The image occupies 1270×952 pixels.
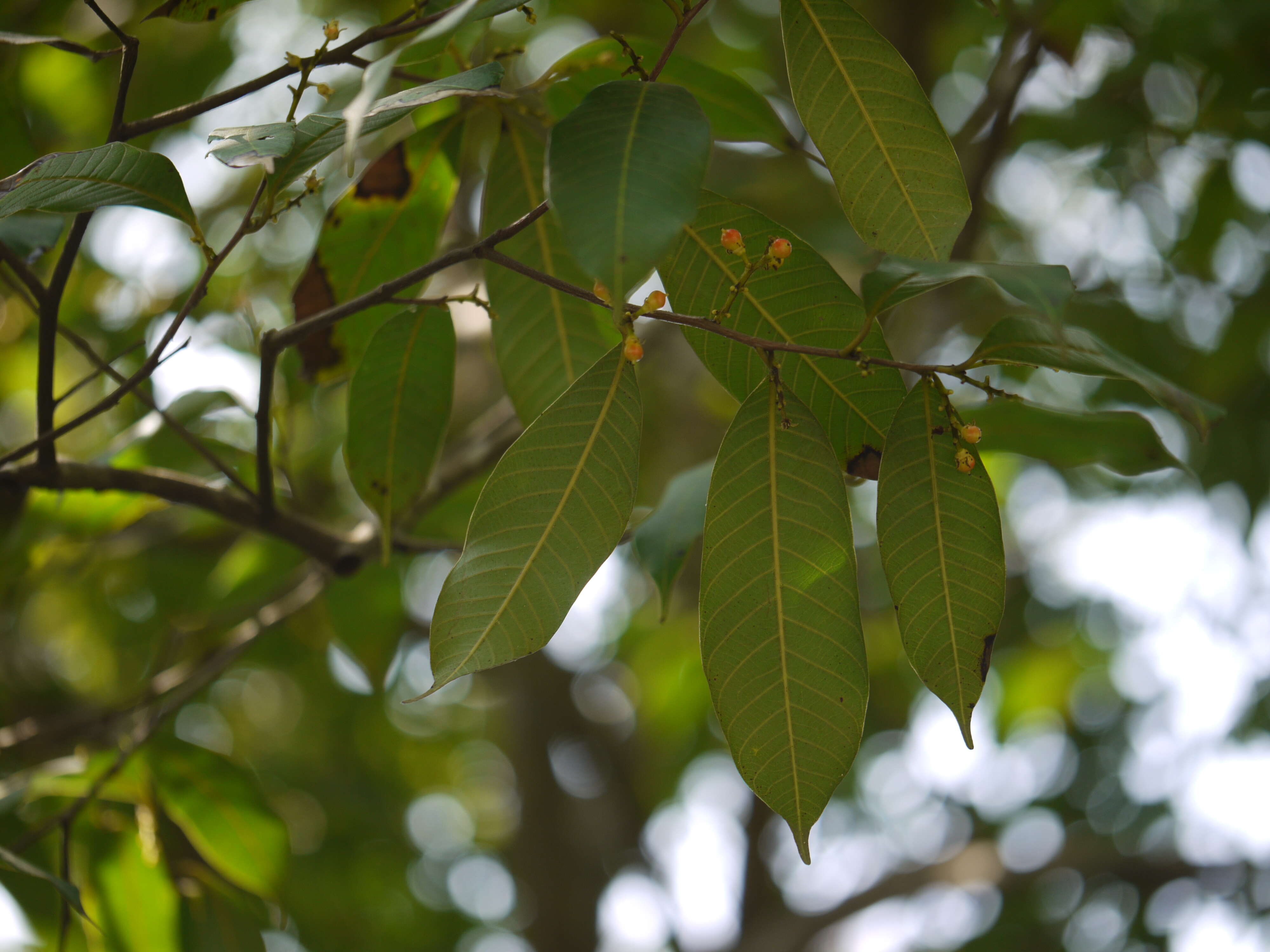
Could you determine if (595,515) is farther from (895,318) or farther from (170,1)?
(895,318)

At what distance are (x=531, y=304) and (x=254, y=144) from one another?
370mm

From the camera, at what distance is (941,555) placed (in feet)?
1.96

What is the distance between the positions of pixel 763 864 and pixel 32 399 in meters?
2.60

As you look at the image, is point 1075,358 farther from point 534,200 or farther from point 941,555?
point 534,200

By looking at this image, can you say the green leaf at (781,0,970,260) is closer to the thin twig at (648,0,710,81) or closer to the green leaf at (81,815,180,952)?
the thin twig at (648,0,710,81)

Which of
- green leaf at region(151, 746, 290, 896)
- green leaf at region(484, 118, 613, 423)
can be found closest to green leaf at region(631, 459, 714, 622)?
green leaf at region(484, 118, 613, 423)

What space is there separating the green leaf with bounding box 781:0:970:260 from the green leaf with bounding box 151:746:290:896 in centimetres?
105

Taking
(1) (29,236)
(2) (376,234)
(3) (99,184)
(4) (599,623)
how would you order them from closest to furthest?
(3) (99,184) → (1) (29,236) → (2) (376,234) → (4) (599,623)

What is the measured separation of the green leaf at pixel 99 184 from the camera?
0.52 m

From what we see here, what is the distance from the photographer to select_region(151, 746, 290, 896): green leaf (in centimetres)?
116

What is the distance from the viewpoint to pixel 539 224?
835mm

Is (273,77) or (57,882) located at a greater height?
(273,77)

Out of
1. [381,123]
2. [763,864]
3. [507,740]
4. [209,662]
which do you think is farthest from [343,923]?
[381,123]

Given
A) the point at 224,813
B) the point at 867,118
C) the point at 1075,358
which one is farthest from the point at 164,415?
the point at 1075,358
